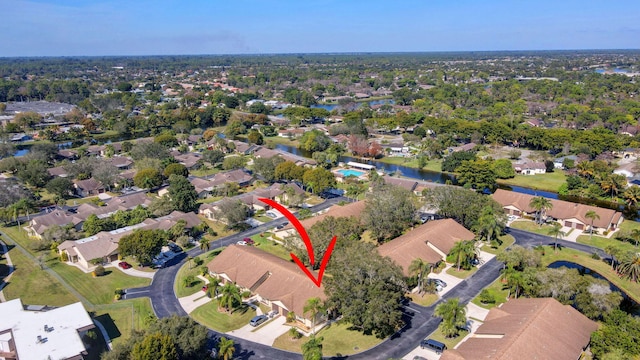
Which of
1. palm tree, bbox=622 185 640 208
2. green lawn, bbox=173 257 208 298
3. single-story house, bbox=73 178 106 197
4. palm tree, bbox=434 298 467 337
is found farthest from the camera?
single-story house, bbox=73 178 106 197

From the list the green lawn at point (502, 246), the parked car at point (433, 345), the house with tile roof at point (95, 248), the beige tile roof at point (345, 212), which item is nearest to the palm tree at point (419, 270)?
the parked car at point (433, 345)

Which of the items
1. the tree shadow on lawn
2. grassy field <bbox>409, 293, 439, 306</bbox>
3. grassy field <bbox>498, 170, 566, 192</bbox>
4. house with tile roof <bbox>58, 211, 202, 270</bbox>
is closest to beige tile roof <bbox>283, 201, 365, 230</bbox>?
grassy field <bbox>409, 293, 439, 306</bbox>

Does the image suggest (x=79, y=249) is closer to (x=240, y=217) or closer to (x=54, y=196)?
(x=240, y=217)

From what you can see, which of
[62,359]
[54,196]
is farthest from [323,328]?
[54,196]

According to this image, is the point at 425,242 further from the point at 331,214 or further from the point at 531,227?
the point at 531,227

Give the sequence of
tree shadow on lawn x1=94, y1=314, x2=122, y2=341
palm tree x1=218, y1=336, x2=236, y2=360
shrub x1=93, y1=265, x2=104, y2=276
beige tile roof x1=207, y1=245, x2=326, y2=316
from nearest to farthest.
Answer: palm tree x1=218, y1=336, x2=236, y2=360, tree shadow on lawn x1=94, y1=314, x2=122, y2=341, beige tile roof x1=207, y1=245, x2=326, y2=316, shrub x1=93, y1=265, x2=104, y2=276

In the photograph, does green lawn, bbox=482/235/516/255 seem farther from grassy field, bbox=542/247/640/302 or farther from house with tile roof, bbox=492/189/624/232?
house with tile roof, bbox=492/189/624/232

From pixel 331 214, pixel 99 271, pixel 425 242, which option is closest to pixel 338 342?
pixel 425 242
